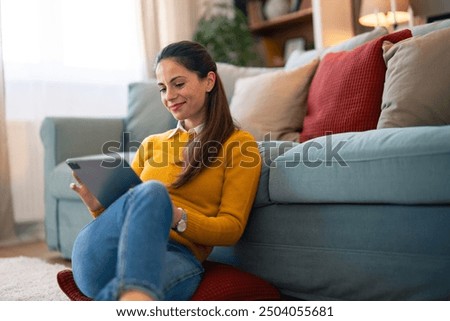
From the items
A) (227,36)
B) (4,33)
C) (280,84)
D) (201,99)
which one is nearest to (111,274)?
(201,99)

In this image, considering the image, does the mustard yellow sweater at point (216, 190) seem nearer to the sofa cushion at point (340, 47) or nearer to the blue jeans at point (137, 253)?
the blue jeans at point (137, 253)

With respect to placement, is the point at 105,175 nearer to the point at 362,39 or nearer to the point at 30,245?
the point at 362,39

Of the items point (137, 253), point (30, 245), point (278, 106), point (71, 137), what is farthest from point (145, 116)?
point (137, 253)

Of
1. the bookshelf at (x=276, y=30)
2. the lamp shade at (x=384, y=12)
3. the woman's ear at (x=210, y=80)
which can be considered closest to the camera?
the woman's ear at (x=210, y=80)

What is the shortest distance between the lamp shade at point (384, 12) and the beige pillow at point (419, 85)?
1.08 metres

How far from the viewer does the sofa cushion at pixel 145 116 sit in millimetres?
2395

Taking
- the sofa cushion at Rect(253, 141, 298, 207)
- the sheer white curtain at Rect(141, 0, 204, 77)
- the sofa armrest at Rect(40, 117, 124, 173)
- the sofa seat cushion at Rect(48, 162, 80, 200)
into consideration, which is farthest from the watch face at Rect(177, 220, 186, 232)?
the sheer white curtain at Rect(141, 0, 204, 77)

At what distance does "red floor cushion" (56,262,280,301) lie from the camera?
1.15 meters

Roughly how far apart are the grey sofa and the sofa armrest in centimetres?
101

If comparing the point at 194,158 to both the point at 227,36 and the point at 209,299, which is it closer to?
the point at 209,299

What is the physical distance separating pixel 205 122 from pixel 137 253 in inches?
20.4

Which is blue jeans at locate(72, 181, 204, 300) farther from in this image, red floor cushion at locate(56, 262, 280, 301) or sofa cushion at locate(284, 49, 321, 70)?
sofa cushion at locate(284, 49, 321, 70)

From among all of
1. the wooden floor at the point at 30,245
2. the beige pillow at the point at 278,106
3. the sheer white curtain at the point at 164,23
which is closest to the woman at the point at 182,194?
the beige pillow at the point at 278,106

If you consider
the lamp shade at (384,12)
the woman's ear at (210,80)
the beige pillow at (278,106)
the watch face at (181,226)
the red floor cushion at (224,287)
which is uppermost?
the lamp shade at (384,12)
